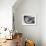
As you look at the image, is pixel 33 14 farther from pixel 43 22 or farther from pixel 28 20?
pixel 43 22

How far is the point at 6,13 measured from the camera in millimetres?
3795

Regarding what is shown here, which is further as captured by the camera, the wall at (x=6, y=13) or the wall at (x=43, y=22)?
the wall at (x=43, y=22)

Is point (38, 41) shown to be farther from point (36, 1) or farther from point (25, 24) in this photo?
point (36, 1)

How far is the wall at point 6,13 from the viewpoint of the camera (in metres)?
3.78

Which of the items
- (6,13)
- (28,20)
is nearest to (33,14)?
(28,20)

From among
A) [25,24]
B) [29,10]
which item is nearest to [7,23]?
[25,24]

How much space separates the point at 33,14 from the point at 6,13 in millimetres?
1164

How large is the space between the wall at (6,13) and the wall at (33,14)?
0.55 m

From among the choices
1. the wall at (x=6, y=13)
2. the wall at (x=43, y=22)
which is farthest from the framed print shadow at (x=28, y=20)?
the wall at (x=6, y=13)

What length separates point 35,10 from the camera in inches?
176

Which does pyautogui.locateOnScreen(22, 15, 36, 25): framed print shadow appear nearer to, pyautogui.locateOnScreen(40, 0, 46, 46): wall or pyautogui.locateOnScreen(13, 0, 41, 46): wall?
pyautogui.locateOnScreen(13, 0, 41, 46): wall

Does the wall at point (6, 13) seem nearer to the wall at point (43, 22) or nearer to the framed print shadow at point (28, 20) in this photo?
the framed print shadow at point (28, 20)

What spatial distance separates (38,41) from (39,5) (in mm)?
1452

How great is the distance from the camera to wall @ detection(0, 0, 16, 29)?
3.78 metres
